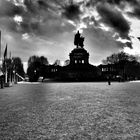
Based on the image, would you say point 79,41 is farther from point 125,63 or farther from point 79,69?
point 125,63

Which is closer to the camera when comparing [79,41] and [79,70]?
[79,70]

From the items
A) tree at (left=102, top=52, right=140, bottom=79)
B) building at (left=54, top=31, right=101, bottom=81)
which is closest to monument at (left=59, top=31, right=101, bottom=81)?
building at (left=54, top=31, right=101, bottom=81)

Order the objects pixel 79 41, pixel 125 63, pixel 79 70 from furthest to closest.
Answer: pixel 125 63, pixel 79 41, pixel 79 70

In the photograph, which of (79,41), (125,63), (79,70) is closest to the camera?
(79,70)

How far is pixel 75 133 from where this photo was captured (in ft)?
19.2

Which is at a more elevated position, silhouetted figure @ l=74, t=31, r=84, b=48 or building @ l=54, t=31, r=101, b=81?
silhouetted figure @ l=74, t=31, r=84, b=48

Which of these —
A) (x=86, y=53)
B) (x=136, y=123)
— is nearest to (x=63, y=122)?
(x=136, y=123)

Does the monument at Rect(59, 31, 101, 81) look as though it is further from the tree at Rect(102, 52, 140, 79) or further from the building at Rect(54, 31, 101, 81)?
the tree at Rect(102, 52, 140, 79)

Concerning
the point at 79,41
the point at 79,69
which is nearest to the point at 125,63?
the point at 79,41

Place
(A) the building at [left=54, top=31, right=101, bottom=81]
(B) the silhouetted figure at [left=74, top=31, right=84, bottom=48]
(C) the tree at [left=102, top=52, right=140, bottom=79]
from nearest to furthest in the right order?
(A) the building at [left=54, top=31, right=101, bottom=81] < (B) the silhouetted figure at [left=74, top=31, right=84, bottom=48] < (C) the tree at [left=102, top=52, right=140, bottom=79]

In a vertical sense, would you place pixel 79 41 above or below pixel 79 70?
above

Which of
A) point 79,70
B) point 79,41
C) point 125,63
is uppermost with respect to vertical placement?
point 79,41

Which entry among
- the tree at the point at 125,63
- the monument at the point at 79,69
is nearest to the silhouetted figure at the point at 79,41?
the monument at the point at 79,69

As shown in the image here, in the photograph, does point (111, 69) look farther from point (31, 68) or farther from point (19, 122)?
point (19, 122)
